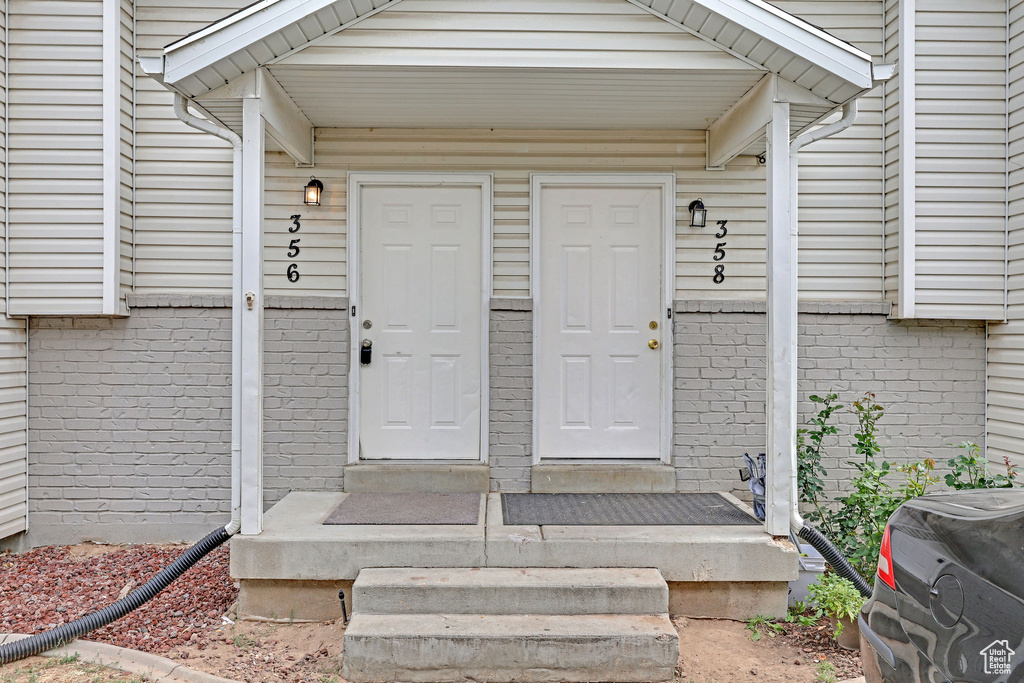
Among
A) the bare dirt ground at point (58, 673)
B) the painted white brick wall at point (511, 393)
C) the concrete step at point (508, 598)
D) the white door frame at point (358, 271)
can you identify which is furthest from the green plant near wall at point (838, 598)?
the bare dirt ground at point (58, 673)

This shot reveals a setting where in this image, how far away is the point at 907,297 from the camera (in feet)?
15.2

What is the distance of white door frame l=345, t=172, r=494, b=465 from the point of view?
15.4ft

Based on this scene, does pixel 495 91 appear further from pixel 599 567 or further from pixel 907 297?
pixel 907 297

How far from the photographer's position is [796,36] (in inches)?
133

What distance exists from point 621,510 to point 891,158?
3.09 meters

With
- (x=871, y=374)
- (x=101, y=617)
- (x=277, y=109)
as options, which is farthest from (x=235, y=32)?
(x=871, y=374)

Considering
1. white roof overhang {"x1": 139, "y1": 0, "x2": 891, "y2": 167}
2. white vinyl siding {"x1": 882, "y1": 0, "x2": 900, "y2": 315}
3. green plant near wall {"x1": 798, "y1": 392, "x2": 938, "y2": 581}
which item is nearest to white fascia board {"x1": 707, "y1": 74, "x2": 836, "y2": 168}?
white roof overhang {"x1": 139, "y1": 0, "x2": 891, "y2": 167}

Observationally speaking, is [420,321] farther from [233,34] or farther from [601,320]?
[233,34]

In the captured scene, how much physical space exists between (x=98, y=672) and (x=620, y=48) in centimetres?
384

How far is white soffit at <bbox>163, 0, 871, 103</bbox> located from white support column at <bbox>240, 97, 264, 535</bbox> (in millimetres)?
261

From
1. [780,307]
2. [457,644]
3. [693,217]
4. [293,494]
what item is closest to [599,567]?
[457,644]

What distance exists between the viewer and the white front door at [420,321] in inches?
187

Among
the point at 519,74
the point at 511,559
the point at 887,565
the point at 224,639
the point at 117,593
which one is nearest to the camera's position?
the point at 887,565

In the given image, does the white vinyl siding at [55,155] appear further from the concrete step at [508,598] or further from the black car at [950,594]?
the black car at [950,594]
